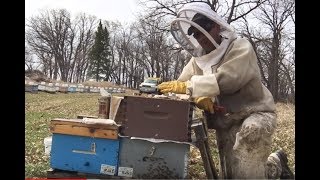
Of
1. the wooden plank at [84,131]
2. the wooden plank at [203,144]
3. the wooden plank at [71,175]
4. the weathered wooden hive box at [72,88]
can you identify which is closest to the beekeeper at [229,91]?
the wooden plank at [203,144]

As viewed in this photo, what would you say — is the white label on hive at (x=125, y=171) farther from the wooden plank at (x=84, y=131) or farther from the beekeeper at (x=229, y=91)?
the beekeeper at (x=229, y=91)

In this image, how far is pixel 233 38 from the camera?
3467 mm

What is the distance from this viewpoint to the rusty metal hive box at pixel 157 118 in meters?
3.11

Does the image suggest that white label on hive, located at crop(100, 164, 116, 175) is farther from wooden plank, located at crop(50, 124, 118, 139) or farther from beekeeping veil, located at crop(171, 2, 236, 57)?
beekeeping veil, located at crop(171, 2, 236, 57)

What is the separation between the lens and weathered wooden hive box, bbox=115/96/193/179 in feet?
10.2

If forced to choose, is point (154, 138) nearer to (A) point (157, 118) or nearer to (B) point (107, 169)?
(A) point (157, 118)

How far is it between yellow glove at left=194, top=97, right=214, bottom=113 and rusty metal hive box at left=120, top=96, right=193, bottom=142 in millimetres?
113

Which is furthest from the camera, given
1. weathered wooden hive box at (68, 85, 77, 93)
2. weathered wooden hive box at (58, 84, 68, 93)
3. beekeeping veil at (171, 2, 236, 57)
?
weathered wooden hive box at (68, 85, 77, 93)

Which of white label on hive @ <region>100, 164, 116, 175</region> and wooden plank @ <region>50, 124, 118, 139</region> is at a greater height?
wooden plank @ <region>50, 124, 118, 139</region>

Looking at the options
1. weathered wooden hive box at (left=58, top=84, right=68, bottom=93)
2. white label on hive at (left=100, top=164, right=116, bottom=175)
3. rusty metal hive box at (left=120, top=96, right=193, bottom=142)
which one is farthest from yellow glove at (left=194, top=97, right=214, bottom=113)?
weathered wooden hive box at (left=58, top=84, right=68, bottom=93)

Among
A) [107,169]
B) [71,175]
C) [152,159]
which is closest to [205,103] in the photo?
[152,159]

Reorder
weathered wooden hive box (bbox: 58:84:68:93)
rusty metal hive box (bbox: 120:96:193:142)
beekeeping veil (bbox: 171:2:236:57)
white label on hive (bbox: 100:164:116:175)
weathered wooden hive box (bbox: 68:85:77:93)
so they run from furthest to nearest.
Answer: weathered wooden hive box (bbox: 68:85:77:93) → weathered wooden hive box (bbox: 58:84:68:93) → beekeeping veil (bbox: 171:2:236:57) → white label on hive (bbox: 100:164:116:175) → rusty metal hive box (bbox: 120:96:193:142)
